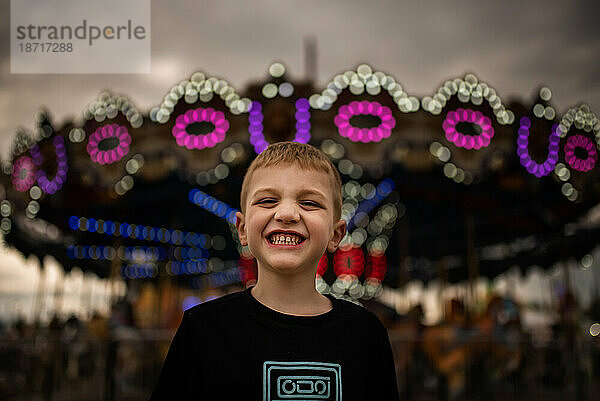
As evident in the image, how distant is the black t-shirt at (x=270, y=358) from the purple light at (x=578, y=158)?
688 centimetres

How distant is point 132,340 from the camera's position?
20.1 ft

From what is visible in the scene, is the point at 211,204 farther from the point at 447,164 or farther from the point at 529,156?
the point at 529,156

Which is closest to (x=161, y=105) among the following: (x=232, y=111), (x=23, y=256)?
(x=232, y=111)

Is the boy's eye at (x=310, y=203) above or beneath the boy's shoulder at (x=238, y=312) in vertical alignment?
above

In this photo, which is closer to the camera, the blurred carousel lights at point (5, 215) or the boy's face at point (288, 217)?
the boy's face at point (288, 217)

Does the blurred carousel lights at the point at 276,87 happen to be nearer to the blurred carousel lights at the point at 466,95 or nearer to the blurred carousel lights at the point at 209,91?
the blurred carousel lights at the point at 209,91

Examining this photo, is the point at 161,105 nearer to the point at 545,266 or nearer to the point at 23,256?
the point at 23,256

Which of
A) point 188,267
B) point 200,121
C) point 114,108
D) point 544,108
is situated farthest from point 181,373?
point 188,267

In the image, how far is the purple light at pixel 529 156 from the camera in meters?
7.33

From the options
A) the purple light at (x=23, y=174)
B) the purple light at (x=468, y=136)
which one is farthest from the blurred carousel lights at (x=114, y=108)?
the purple light at (x=468, y=136)

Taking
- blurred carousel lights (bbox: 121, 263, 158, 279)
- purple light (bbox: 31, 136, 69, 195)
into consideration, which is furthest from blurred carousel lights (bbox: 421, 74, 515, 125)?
blurred carousel lights (bbox: 121, 263, 158, 279)

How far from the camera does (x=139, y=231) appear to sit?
12250 mm

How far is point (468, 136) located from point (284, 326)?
6.25 m

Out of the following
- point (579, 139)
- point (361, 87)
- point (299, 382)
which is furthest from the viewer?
point (579, 139)
